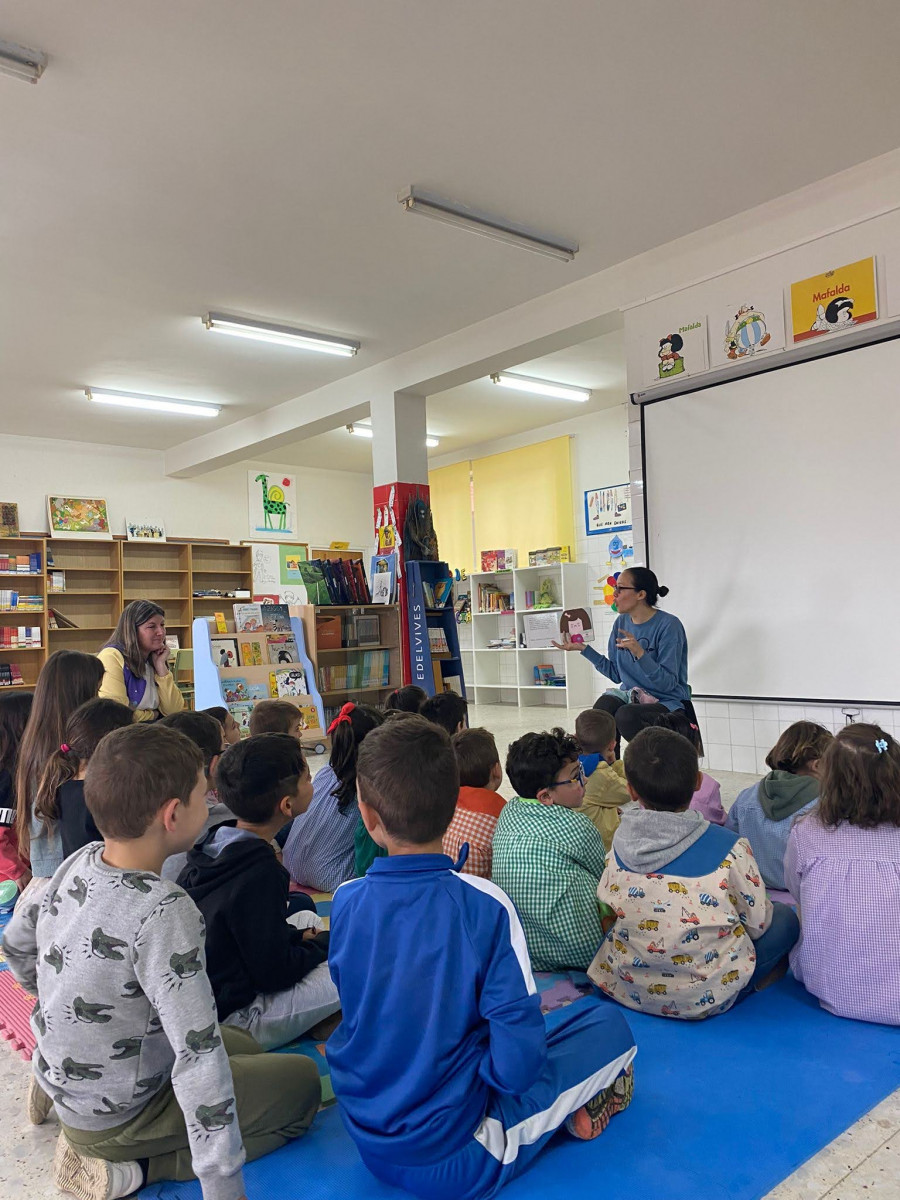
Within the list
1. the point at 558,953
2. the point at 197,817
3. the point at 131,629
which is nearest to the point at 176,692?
the point at 131,629

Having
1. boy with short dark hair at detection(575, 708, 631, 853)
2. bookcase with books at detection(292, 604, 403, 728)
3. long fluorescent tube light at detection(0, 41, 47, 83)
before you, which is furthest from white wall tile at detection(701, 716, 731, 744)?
long fluorescent tube light at detection(0, 41, 47, 83)

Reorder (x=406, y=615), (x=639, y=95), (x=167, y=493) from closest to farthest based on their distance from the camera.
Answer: (x=639, y=95)
(x=406, y=615)
(x=167, y=493)

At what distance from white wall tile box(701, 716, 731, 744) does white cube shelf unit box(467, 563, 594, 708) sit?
170 inches

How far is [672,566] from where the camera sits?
5.45 meters

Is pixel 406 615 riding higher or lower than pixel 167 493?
lower

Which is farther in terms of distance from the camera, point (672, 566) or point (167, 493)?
point (167, 493)

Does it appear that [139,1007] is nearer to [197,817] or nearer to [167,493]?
[197,817]

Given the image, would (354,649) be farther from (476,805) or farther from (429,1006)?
(429,1006)

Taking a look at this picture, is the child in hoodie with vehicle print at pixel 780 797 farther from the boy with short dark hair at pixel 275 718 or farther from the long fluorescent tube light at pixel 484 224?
the long fluorescent tube light at pixel 484 224

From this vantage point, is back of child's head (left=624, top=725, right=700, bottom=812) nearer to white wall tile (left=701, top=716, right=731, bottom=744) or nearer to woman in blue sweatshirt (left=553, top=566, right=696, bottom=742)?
woman in blue sweatshirt (left=553, top=566, right=696, bottom=742)

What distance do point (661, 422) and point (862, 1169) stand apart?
4491 mm

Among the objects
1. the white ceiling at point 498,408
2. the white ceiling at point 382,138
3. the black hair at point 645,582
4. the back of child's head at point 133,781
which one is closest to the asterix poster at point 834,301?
the white ceiling at point 382,138

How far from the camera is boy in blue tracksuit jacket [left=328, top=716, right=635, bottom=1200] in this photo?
4.47 ft

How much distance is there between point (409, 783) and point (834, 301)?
4.25 meters
